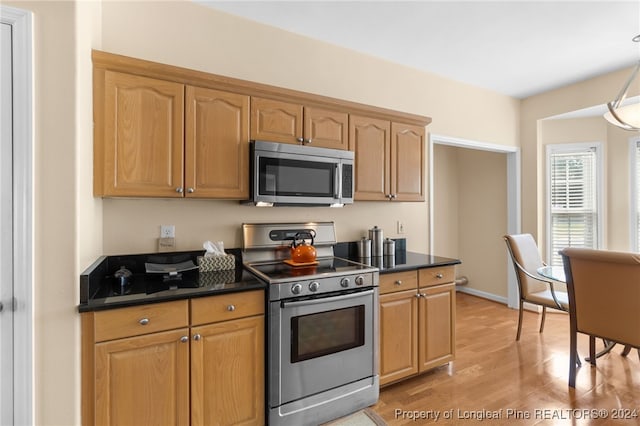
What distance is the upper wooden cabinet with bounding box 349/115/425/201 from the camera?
2666 millimetres

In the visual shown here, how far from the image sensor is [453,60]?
317 centimetres

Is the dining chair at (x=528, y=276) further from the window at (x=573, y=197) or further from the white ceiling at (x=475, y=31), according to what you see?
the white ceiling at (x=475, y=31)

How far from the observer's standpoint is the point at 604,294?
7.36 feet

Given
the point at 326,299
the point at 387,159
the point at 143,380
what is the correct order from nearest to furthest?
1. the point at 143,380
2. the point at 326,299
3. the point at 387,159

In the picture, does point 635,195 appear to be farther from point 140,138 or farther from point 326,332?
point 140,138

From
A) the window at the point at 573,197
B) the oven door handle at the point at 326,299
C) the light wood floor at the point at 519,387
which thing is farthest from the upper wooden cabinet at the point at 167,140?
the window at the point at 573,197

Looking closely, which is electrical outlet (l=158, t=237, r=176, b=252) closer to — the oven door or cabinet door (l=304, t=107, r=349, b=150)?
the oven door

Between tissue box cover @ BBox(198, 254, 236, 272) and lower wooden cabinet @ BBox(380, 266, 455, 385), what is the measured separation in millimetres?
1072

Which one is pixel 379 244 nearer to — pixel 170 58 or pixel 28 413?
pixel 170 58

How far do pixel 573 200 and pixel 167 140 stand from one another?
4663 mm

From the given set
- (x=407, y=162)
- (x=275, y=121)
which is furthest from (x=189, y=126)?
(x=407, y=162)

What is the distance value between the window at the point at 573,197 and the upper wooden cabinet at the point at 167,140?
13.2ft

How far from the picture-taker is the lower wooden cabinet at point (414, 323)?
233 cm

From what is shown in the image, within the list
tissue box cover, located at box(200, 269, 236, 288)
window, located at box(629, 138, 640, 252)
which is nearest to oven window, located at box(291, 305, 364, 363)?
tissue box cover, located at box(200, 269, 236, 288)
